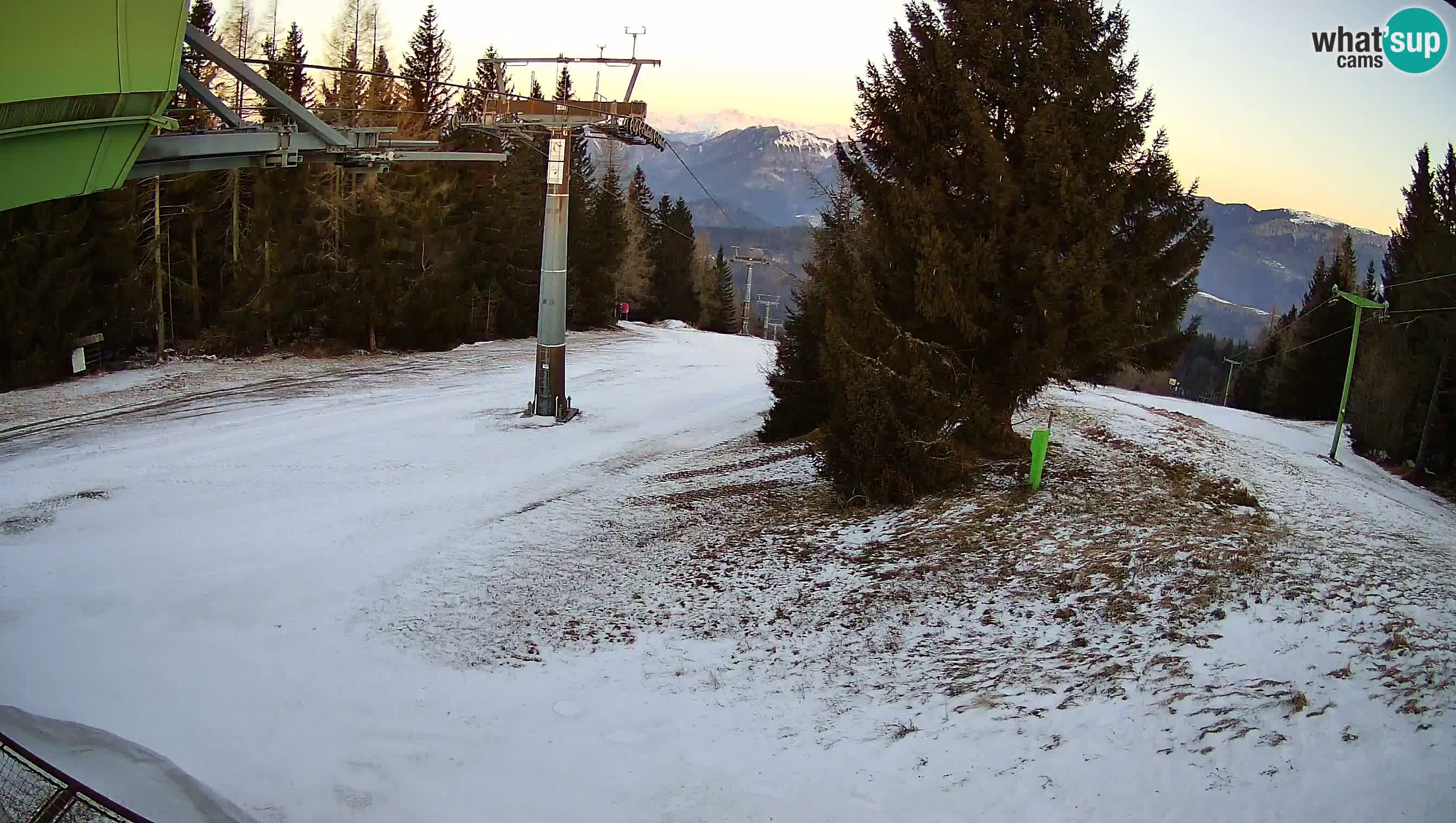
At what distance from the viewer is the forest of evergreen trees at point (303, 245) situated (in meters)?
24.7

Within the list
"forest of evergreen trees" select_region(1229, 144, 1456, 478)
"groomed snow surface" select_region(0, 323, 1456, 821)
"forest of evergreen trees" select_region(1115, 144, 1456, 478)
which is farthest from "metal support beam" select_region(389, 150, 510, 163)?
"forest of evergreen trees" select_region(1229, 144, 1456, 478)

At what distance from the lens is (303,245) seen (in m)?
31.8

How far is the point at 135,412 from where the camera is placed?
21.6 metres

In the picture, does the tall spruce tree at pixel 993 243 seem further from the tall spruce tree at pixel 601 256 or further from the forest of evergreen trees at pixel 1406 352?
the tall spruce tree at pixel 601 256

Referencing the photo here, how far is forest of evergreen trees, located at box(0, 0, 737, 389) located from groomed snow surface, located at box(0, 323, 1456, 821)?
34.4 ft

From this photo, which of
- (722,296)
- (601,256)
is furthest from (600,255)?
(722,296)

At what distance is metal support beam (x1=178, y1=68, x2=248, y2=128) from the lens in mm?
7500

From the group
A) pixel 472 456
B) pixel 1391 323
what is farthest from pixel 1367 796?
pixel 1391 323

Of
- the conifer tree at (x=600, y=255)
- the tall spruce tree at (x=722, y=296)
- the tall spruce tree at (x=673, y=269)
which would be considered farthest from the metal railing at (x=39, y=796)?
the tall spruce tree at (x=722, y=296)

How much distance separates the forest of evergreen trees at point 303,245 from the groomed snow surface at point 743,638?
1047cm

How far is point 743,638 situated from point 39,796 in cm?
597

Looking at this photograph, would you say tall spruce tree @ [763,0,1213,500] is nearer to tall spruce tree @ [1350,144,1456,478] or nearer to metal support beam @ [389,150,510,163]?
metal support beam @ [389,150,510,163]

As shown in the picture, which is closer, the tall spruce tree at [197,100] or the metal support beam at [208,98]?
the metal support beam at [208,98]

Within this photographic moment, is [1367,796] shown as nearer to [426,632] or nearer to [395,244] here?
[426,632]
